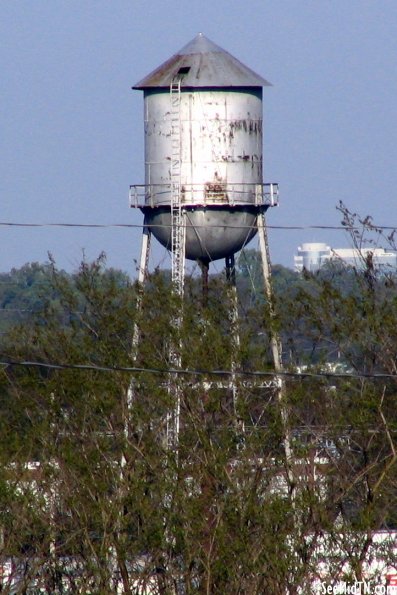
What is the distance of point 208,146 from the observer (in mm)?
26969

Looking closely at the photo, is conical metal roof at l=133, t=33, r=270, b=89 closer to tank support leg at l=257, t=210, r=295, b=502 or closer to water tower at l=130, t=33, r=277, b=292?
water tower at l=130, t=33, r=277, b=292

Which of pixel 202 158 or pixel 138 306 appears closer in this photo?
pixel 138 306

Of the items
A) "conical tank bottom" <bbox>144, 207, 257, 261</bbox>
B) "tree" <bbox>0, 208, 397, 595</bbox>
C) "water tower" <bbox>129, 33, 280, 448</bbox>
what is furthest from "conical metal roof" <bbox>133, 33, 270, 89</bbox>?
"tree" <bbox>0, 208, 397, 595</bbox>

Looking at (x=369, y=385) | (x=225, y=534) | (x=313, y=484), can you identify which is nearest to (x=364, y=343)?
(x=369, y=385)

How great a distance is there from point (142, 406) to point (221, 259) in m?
6.43

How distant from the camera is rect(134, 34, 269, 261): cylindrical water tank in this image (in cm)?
2697

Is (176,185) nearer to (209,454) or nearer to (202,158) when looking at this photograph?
(202,158)

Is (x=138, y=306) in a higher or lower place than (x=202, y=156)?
lower

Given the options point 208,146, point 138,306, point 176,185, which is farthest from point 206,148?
point 138,306

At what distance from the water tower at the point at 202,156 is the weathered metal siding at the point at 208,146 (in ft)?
0.06

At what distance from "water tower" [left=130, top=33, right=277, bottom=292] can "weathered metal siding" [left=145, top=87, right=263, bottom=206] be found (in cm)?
2

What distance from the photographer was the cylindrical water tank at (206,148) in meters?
27.0

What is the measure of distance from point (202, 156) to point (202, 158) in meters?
0.04

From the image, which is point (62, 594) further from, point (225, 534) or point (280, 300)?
point (280, 300)
